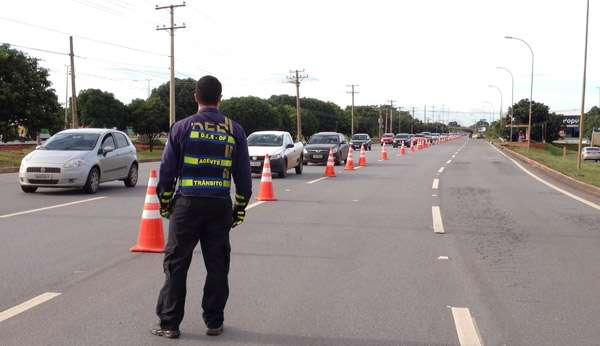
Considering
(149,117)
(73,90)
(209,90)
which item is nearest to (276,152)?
(209,90)

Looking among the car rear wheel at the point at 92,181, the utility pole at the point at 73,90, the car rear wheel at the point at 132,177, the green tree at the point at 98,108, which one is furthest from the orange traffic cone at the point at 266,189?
the green tree at the point at 98,108

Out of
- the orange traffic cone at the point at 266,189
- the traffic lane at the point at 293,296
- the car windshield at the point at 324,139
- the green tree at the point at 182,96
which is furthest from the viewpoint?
the green tree at the point at 182,96

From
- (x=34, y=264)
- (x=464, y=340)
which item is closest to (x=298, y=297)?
(x=464, y=340)

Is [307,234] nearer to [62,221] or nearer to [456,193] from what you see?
[62,221]

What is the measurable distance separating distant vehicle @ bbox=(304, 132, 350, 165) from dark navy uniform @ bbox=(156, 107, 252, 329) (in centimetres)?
2307

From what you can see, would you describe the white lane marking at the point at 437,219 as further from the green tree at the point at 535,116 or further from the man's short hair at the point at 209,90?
the green tree at the point at 535,116

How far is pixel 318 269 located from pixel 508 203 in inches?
321

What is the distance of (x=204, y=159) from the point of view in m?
4.34

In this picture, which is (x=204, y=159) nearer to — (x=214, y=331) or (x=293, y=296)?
(x=214, y=331)

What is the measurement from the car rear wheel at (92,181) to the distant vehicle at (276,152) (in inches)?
207

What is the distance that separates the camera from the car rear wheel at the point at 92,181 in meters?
14.2

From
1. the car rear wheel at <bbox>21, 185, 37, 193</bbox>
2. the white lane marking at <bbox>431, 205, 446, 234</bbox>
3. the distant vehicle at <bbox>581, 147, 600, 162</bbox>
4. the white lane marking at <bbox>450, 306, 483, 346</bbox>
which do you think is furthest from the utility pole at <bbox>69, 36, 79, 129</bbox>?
the distant vehicle at <bbox>581, 147, 600, 162</bbox>

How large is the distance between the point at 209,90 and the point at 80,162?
10.6 m

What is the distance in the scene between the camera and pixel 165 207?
4.46 m
